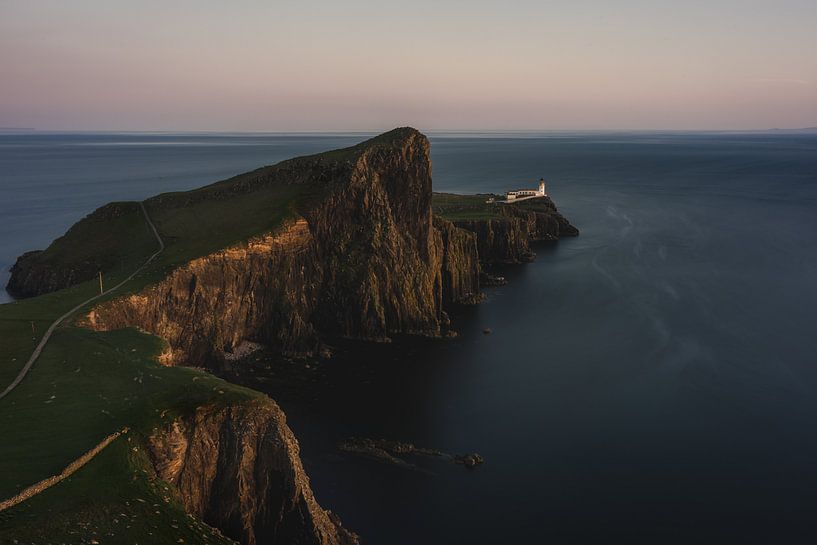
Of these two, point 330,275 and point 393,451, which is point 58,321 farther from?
point 330,275

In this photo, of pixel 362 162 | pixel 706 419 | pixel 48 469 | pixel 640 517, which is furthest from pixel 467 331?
pixel 48 469

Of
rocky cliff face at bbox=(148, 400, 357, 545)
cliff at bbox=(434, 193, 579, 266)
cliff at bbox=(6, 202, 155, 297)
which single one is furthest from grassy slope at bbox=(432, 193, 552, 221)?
rocky cliff face at bbox=(148, 400, 357, 545)

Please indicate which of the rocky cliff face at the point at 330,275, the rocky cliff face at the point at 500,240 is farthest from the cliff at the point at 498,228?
the rocky cliff face at the point at 330,275

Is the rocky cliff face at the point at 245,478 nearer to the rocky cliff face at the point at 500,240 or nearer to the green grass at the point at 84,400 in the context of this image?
the green grass at the point at 84,400

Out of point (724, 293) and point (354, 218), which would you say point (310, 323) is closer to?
point (354, 218)

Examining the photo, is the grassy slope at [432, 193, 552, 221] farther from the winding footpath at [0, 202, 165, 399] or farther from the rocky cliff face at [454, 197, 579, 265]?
the winding footpath at [0, 202, 165, 399]

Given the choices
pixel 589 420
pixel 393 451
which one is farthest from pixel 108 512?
pixel 589 420

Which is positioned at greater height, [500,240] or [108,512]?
[108,512]
